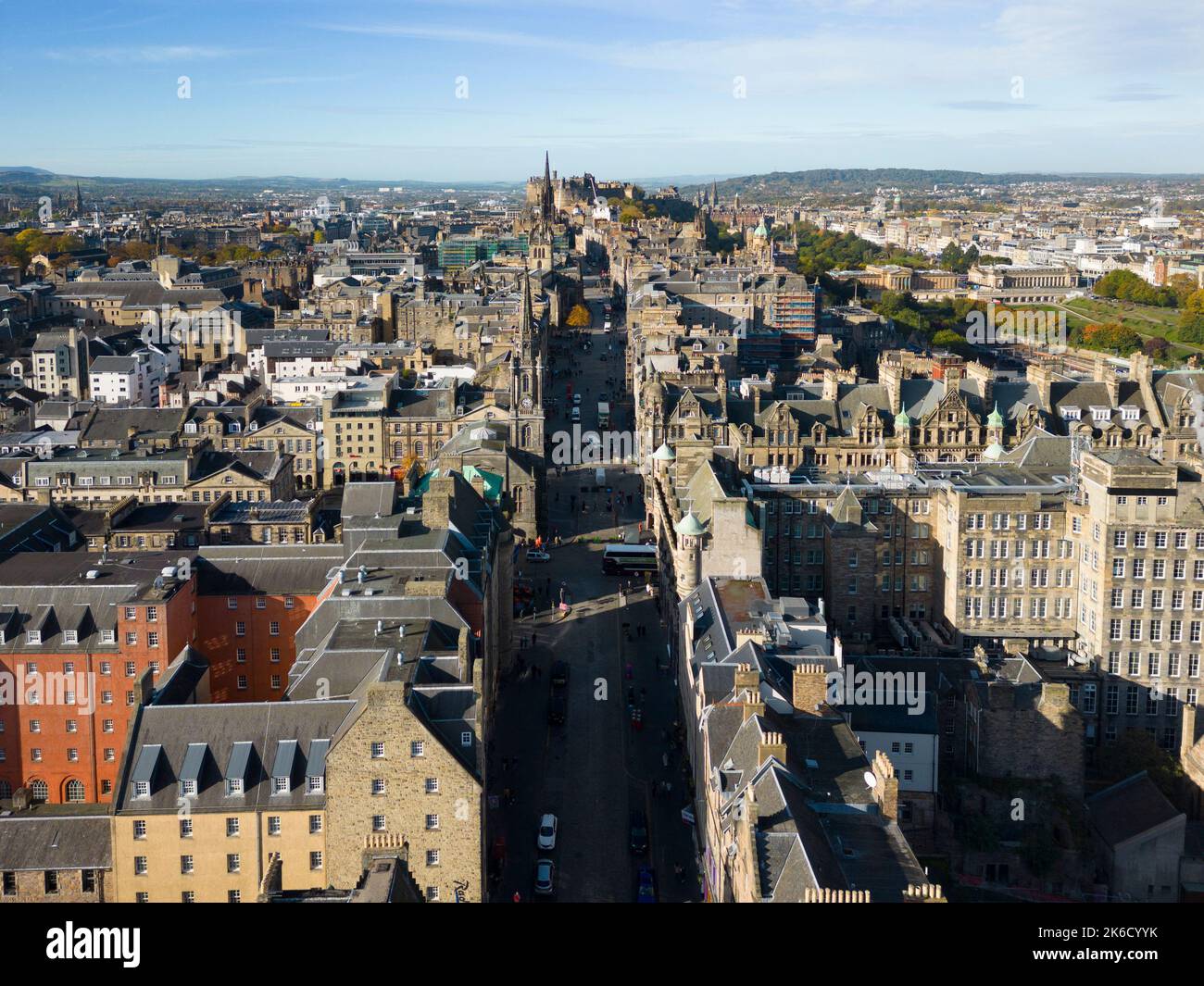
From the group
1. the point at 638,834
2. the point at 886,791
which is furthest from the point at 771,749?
the point at 638,834

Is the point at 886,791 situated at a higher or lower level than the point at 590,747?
higher

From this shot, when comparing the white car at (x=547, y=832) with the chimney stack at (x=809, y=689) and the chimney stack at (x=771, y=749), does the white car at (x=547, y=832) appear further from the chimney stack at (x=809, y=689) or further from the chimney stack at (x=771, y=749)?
the chimney stack at (x=771, y=749)

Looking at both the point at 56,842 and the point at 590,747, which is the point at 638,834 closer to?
the point at 590,747

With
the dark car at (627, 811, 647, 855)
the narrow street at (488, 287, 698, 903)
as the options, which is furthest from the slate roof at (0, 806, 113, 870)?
the dark car at (627, 811, 647, 855)

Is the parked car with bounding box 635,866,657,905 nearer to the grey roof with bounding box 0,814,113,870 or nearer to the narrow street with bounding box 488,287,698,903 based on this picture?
the narrow street with bounding box 488,287,698,903

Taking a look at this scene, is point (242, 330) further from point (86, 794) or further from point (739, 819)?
point (739, 819)
